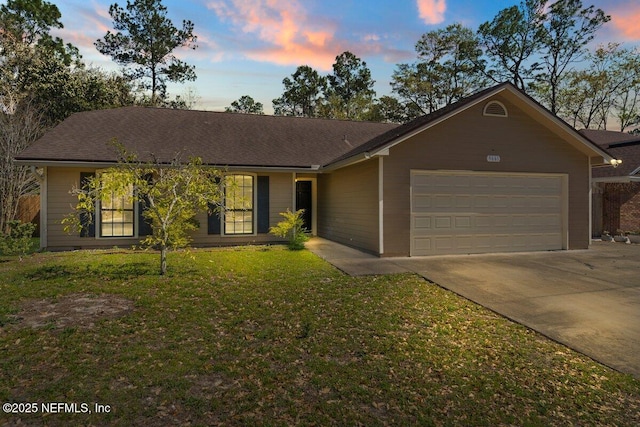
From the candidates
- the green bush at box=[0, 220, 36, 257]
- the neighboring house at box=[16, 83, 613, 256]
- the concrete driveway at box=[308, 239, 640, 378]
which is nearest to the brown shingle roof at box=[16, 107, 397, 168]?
the neighboring house at box=[16, 83, 613, 256]

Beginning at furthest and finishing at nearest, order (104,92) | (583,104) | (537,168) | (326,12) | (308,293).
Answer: (583,104), (104,92), (326,12), (537,168), (308,293)

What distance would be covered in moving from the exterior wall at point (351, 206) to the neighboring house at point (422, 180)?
2.1 inches

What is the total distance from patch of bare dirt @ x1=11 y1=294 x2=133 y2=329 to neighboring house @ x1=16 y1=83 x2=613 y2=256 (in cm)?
514

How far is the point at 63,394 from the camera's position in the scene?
3.13 m

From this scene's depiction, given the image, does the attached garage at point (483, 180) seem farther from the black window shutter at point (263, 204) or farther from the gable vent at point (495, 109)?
the black window shutter at point (263, 204)

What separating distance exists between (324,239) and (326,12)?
8.08 meters

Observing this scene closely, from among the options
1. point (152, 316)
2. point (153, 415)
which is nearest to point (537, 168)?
point (152, 316)

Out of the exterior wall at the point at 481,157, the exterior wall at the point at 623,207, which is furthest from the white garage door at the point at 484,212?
the exterior wall at the point at 623,207

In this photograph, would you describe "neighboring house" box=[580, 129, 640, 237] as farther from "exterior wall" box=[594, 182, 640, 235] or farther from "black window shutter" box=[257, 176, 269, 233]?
"black window shutter" box=[257, 176, 269, 233]

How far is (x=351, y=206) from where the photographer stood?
11.9 meters

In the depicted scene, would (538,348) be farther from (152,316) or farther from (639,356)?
(152,316)

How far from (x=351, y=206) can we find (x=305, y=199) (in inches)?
159

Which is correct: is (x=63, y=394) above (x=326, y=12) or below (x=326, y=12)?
below

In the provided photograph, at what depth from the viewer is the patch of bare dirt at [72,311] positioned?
4832 mm
